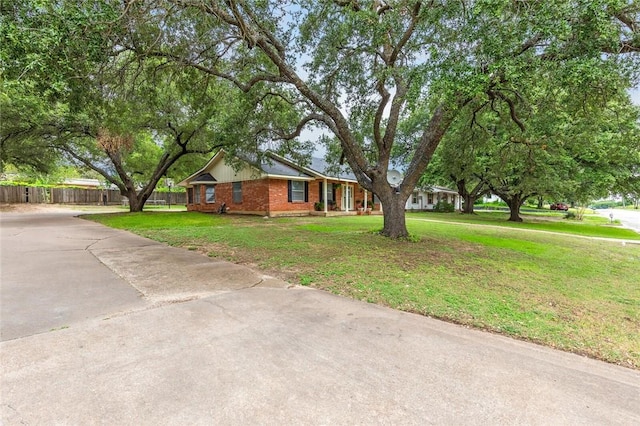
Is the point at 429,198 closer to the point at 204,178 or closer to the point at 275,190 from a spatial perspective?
the point at 275,190

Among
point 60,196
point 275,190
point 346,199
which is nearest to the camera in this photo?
point 275,190

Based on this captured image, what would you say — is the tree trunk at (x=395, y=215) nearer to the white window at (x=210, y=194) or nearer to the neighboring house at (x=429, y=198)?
the white window at (x=210, y=194)

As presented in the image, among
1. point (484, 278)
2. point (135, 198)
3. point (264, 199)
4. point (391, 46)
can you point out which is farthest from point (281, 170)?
point (484, 278)

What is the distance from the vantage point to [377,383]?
7.98 feet

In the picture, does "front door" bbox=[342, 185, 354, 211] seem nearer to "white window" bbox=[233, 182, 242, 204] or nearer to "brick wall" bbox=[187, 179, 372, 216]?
"brick wall" bbox=[187, 179, 372, 216]

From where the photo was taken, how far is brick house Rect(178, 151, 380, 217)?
18.5m

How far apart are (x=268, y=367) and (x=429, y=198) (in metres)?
37.7

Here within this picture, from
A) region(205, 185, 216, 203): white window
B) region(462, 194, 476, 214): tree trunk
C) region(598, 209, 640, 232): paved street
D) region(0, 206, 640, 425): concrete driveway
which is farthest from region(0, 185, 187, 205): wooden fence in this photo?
region(598, 209, 640, 232): paved street

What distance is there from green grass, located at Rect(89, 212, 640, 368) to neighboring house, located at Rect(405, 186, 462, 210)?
24.3 m

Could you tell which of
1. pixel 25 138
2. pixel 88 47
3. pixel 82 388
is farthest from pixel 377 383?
pixel 25 138

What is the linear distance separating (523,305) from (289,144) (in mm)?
A: 10314

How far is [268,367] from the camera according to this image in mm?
2607

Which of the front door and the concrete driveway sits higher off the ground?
the front door

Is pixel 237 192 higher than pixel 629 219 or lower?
higher
